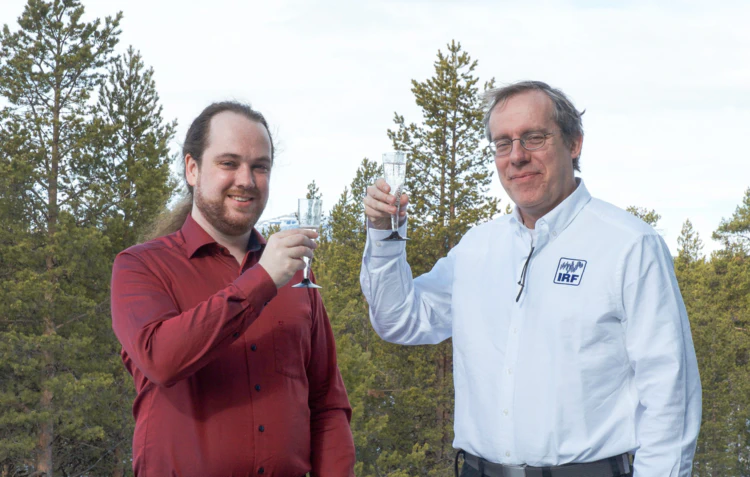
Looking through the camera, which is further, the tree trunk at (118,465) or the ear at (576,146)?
the tree trunk at (118,465)

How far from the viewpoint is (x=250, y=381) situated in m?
2.75

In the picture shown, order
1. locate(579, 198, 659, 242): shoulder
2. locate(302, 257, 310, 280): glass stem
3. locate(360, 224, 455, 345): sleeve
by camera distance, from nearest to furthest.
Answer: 1. locate(302, 257, 310, 280): glass stem
2. locate(579, 198, 659, 242): shoulder
3. locate(360, 224, 455, 345): sleeve

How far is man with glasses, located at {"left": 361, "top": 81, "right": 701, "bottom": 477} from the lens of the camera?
2.78 m

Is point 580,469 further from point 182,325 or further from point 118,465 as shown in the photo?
point 118,465

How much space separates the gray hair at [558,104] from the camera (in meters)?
3.21

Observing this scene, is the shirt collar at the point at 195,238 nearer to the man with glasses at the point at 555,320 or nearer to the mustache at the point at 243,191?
the mustache at the point at 243,191

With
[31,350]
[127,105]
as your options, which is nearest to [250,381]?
[31,350]

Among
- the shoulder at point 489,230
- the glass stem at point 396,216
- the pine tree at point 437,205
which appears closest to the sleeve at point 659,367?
the shoulder at point 489,230

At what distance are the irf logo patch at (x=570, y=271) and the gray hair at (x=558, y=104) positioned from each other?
51 centimetres

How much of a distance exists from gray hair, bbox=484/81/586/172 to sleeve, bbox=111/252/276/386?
1345 mm

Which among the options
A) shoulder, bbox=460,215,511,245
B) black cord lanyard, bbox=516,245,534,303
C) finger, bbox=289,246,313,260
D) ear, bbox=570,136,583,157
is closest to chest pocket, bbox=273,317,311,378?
finger, bbox=289,246,313,260

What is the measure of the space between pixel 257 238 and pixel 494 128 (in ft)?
3.43

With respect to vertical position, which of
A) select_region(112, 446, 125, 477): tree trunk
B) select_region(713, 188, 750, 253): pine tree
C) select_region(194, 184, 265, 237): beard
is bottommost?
select_region(112, 446, 125, 477): tree trunk

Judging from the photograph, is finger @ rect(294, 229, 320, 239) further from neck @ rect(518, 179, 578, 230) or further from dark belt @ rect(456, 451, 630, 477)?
dark belt @ rect(456, 451, 630, 477)
